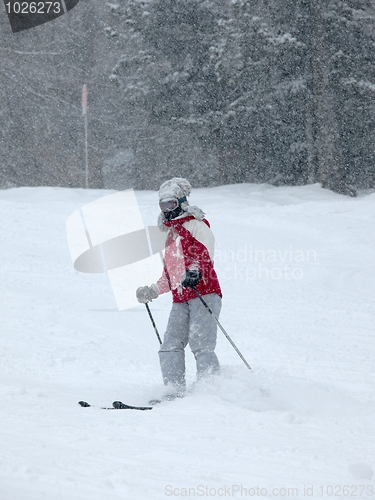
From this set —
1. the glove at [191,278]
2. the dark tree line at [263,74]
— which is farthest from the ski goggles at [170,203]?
Result: the dark tree line at [263,74]

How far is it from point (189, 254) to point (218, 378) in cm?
104

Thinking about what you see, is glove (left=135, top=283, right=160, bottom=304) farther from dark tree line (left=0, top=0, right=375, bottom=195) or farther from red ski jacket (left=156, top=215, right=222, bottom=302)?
dark tree line (left=0, top=0, right=375, bottom=195)

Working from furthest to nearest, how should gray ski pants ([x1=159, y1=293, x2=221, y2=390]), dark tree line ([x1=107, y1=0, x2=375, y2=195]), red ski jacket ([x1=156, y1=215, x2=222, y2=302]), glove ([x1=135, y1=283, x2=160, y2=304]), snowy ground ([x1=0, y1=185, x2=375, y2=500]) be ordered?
dark tree line ([x1=107, y1=0, x2=375, y2=195]) < glove ([x1=135, y1=283, x2=160, y2=304]) < red ski jacket ([x1=156, y1=215, x2=222, y2=302]) < gray ski pants ([x1=159, y1=293, x2=221, y2=390]) < snowy ground ([x1=0, y1=185, x2=375, y2=500])

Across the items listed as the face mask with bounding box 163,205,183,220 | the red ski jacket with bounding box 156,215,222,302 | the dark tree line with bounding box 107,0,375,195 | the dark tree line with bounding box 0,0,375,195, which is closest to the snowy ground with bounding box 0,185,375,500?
the red ski jacket with bounding box 156,215,222,302

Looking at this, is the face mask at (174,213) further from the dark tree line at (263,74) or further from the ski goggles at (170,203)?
the dark tree line at (263,74)

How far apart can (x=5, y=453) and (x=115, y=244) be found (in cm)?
958

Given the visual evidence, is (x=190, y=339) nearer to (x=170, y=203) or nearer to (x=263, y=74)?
(x=170, y=203)

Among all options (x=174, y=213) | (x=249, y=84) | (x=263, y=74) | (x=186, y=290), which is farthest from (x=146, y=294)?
(x=249, y=84)

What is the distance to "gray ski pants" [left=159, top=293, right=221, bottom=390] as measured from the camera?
525 centimetres

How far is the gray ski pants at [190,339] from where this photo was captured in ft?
17.2

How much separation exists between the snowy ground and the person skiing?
1.02 ft

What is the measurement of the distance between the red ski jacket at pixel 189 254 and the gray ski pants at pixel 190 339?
8 cm

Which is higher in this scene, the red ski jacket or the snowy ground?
the red ski jacket

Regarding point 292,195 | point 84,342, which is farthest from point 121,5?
point 84,342
